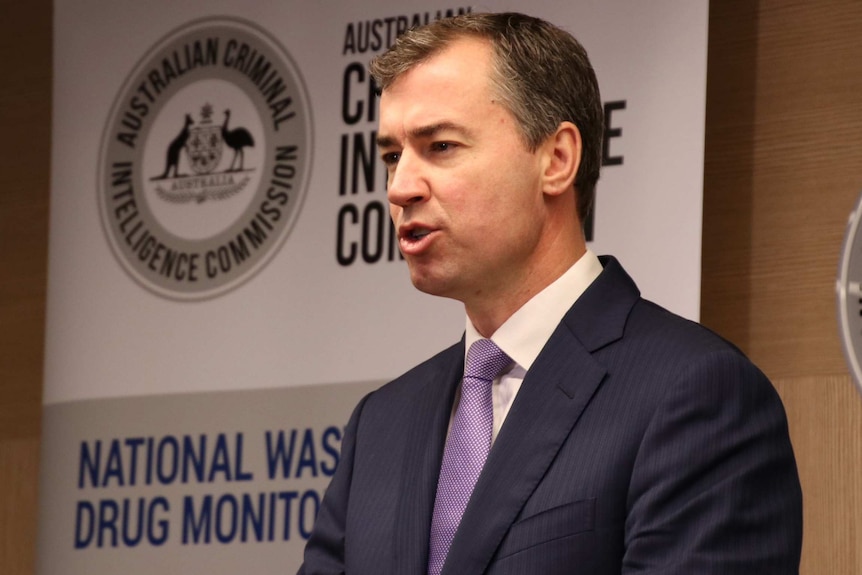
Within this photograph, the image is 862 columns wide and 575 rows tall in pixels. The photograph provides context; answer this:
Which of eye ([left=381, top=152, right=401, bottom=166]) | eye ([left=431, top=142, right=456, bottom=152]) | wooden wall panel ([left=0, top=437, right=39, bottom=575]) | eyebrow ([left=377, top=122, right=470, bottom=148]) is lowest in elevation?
wooden wall panel ([left=0, top=437, right=39, bottom=575])

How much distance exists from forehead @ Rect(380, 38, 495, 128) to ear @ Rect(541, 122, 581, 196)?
0.39ft

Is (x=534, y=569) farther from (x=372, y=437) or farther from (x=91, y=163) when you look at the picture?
(x=91, y=163)

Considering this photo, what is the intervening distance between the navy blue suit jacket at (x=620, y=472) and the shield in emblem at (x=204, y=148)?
210cm

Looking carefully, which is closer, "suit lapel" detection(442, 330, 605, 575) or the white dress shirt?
"suit lapel" detection(442, 330, 605, 575)

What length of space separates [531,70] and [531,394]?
470mm

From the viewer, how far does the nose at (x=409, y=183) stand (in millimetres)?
1872

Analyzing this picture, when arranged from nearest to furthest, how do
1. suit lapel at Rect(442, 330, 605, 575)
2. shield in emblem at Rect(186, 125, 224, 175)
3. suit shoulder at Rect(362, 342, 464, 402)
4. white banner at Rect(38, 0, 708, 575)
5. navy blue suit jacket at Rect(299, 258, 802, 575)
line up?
navy blue suit jacket at Rect(299, 258, 802, 575)
suit lapel at Rect(442, 330, 605, 575)
suit shoulder at Rect(362, 342, 464, 402)
white banner at Rect(38, 0, 708, 575)
shield in emblem at Rect(186, 125, 224, 175)

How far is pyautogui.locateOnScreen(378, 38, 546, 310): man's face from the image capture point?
1876 mm

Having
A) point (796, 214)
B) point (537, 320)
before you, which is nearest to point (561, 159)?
Result: point (537, 320)

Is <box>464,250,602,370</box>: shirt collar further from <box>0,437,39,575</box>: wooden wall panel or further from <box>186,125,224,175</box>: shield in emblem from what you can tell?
<box>0,437,39,575</box>: wooden wall panel

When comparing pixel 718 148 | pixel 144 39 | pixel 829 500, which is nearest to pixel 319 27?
pixel 144 39

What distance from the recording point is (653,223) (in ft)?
10.1

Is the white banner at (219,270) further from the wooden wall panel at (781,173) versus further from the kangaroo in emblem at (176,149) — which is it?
the wooden wall panel at (781,173)

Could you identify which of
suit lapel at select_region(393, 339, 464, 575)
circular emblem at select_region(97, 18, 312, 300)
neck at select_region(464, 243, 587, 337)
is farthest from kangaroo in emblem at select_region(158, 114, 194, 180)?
neck at select_region(464, 243, 587, 337)
